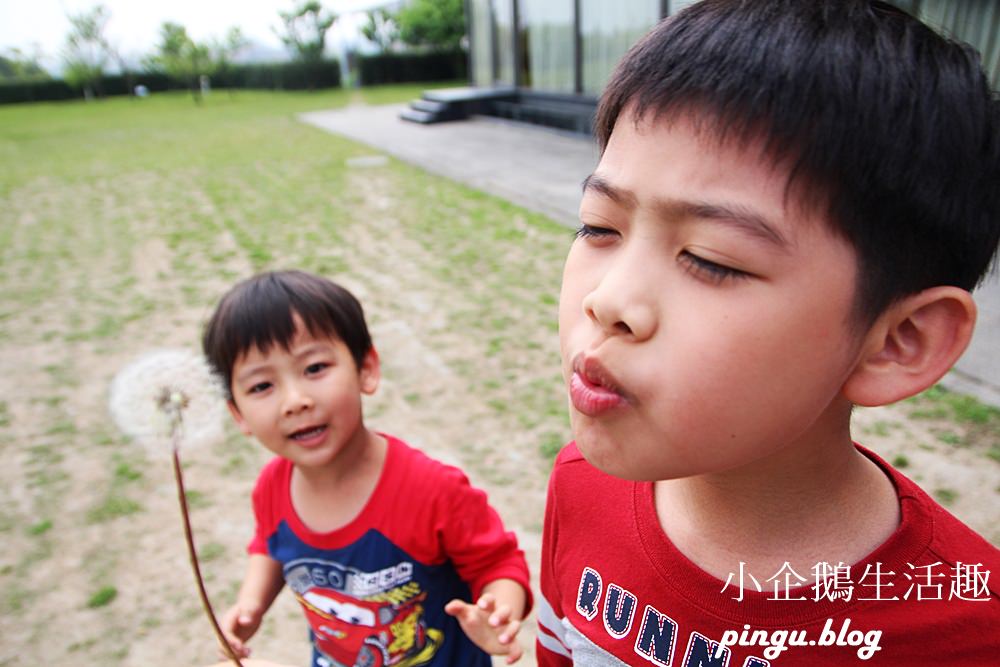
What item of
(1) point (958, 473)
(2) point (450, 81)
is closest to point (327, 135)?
(1) point (958, 473)

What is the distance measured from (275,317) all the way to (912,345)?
4.15 ft

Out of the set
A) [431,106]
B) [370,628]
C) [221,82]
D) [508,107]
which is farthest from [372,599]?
[221,82]

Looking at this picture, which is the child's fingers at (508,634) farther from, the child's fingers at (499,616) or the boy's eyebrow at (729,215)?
the boy's eyebrow at (729,215)

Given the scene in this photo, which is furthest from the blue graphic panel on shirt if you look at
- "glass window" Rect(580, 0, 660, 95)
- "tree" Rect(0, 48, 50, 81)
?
"tree" Rect(0, 48, 50, 81)

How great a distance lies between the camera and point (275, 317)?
162 cm

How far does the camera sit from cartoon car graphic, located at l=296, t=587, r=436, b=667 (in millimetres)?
1614

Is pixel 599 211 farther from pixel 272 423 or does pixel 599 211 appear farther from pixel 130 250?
pixel 130 250

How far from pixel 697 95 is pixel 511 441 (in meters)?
2.92

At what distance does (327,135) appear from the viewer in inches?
655

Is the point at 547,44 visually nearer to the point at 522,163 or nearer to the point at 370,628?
the point at 522,163

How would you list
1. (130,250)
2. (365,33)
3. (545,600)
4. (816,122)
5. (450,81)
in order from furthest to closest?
(365,33) < (450,81) < (130,250) < (545,600) < (816,122)

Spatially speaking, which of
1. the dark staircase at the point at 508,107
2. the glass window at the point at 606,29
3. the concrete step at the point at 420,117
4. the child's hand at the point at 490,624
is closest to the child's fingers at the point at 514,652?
the child's hand at the point at 490,624

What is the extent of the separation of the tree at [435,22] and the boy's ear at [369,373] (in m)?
35.0

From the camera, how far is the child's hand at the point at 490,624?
1369 millimetres
